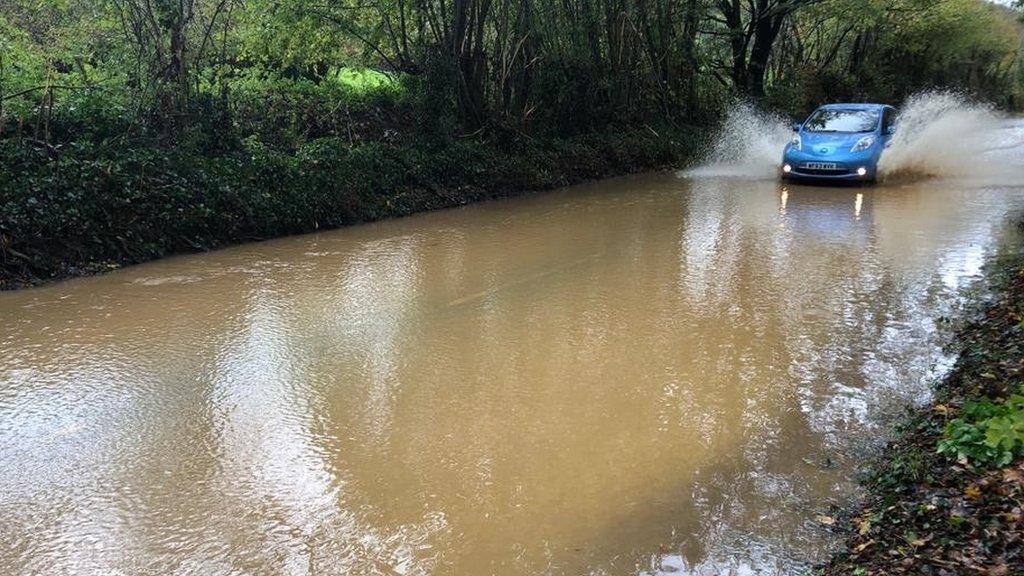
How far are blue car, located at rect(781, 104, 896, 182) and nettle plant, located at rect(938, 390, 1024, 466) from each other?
1265cm

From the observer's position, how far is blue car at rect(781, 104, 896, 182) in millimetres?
16219

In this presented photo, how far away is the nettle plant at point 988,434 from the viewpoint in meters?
4.06

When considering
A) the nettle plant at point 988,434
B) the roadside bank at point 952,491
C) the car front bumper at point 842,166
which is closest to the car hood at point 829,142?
the car front bumper at point 842,166

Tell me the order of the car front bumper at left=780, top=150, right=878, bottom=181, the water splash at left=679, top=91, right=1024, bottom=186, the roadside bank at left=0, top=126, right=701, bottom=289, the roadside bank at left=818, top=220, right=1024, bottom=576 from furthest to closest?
1. the water splash at left=679, top=91, right=1024, bottom=186
2. the car front bumper at left=780, top=150, right=878, bottom=181
3. the roadside bank at left=0, top=126, right=701, bottom=289
4. the roadside bank at left=818, top=220, right=1024, bottom=576

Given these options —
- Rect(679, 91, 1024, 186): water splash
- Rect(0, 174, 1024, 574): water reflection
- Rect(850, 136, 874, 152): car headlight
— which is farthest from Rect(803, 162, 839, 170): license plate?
Rect(0, 174, 1024, 574): water reflection

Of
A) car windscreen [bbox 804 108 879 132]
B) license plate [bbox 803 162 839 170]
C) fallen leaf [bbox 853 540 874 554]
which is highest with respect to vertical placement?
car windscreen [bbox 804 108 879 132]

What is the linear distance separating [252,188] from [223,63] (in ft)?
9.23

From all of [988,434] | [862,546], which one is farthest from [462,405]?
[988,434]

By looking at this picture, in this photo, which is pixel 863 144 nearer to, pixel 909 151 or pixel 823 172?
pixel 823 172

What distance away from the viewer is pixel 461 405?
18.7 ft

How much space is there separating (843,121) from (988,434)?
14465mm

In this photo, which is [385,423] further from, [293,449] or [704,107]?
[704,107]

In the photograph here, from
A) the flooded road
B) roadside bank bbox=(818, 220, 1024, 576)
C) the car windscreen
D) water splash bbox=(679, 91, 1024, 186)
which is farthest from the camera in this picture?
water splash bbox=(679, 91, 1024, 186)

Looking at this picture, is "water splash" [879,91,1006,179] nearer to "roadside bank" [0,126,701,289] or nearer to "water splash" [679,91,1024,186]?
"water splash" [679,91,1024,186]
